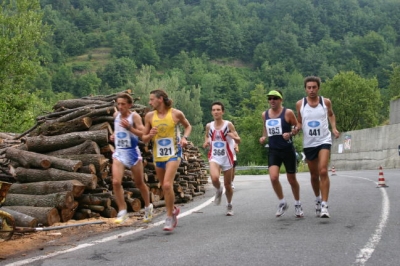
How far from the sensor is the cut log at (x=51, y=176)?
10094 millimetres

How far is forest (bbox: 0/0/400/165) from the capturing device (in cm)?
12119

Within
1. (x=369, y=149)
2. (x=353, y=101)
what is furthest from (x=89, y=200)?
(x=353, y=101)

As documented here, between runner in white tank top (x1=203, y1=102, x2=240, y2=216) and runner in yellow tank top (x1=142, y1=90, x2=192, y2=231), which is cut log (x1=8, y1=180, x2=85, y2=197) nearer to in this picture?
runner in yellow tank top (x1=142, y1=90, x2=192, y2=231)

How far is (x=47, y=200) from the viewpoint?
9.47 metres

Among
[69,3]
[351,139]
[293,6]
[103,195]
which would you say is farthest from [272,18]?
[103,195]

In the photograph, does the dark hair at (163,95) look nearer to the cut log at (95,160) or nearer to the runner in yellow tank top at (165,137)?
the runner in yellow tank top at (165,137)

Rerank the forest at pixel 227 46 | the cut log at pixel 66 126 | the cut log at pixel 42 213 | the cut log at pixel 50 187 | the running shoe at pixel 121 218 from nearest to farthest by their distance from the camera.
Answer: the running shoe at pixel 121 218 → the cut log at pixel 42 213 → the cut log at pixel 50 187 → the cut log at pixel 66 126 → the forest at pixel 227 46

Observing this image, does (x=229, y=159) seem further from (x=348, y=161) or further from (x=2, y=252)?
(x=348, y=161)

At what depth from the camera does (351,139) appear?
45.2 metres

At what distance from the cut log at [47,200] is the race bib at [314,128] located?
4.10 meters

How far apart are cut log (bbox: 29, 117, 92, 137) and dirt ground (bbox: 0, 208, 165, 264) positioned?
95.2 inches

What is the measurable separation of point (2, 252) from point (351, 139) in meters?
40.8

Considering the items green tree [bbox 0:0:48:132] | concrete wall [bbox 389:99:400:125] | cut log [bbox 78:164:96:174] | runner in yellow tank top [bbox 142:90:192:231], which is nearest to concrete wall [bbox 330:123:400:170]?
concrete wall [bbox 389:99:400:125]

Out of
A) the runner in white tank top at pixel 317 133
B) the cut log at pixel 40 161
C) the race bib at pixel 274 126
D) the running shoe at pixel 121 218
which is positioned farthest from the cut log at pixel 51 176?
the runner in white tank top at pixel 317 133
